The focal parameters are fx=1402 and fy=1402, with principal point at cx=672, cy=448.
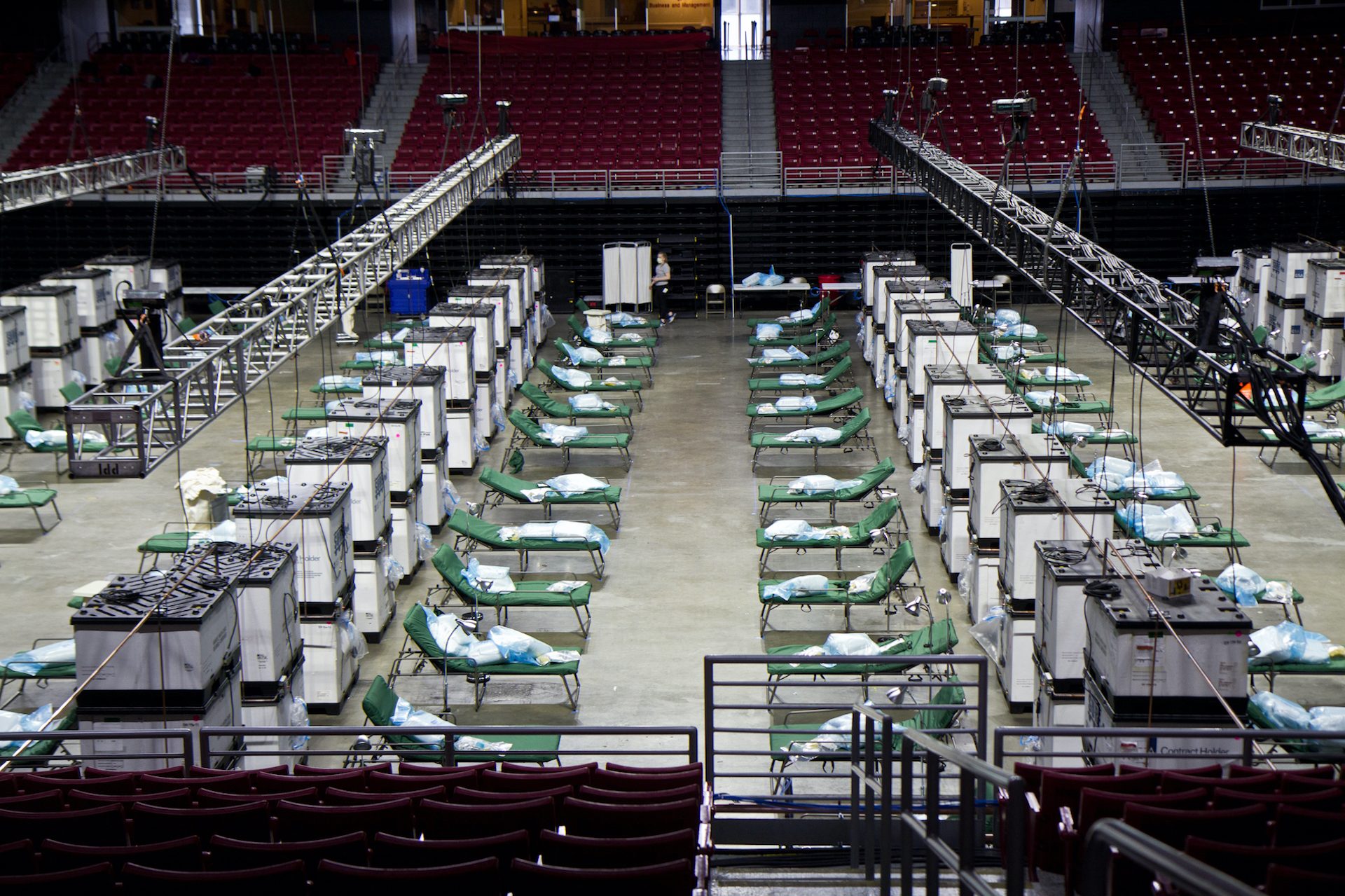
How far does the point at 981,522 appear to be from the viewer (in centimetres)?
1139

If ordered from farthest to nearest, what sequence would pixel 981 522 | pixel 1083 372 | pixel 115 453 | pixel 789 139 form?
pixel 789 139 → pixel 1083 372 → pixel 981 522 → pixel 115 453

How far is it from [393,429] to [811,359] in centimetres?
856

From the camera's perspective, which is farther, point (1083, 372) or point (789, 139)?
point (789, 139)

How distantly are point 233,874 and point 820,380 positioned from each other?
14747mm

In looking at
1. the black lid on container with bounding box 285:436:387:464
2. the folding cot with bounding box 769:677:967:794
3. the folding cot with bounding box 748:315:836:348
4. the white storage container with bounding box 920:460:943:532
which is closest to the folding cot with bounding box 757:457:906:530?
the white storage container with bounding box 920:460:943:532

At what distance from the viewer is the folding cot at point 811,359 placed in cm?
1981

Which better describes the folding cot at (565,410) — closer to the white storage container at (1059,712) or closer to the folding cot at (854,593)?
the folding cot at (854,593)

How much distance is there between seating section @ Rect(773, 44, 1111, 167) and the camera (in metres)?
27.7

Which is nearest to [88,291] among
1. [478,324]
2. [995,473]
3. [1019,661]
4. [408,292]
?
[408,292]

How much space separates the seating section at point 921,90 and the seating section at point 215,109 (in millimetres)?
9181

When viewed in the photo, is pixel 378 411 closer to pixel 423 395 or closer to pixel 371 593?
pixel 423 395

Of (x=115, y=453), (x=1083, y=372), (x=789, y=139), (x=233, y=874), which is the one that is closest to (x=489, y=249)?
(x=789, y=139)

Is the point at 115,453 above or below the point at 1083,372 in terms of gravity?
above

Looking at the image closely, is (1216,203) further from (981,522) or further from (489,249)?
(981,522)
